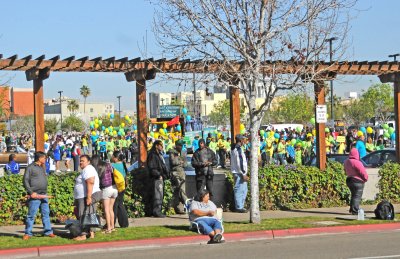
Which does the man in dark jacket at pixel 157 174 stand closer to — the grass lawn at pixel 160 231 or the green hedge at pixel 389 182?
the grass lawn at pixel 160 231

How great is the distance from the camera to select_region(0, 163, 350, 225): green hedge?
14406mm

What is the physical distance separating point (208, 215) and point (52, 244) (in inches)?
116

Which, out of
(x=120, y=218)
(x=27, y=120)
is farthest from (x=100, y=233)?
(x=27, y=120)

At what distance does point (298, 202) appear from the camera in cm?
1720

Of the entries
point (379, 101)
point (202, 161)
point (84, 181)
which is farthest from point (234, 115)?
point (379, 101)

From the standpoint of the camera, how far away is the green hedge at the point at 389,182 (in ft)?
59.0

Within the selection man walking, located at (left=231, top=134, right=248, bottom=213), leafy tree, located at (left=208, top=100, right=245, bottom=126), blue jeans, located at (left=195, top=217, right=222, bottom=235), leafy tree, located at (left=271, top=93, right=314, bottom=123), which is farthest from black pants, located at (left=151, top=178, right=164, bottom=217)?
leafy tree, located at (left=208, top=100, right=245, bottom=126)

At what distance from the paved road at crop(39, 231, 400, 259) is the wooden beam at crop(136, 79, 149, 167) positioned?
16.6ft

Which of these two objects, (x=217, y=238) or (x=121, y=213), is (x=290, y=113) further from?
(x=217, y=238)

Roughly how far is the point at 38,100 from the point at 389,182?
30.2ft

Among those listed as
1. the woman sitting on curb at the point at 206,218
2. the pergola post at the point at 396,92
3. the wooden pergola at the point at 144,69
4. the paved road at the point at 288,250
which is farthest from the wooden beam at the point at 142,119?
the pergola post at the point at 396,92

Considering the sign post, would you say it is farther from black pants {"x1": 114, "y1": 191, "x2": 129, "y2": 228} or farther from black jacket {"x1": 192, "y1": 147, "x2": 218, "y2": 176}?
black pants {"x1": 114, "y1": 191, "x2": 129, "y2": 228}

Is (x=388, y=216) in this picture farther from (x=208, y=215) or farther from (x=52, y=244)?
(x=52, y=244)

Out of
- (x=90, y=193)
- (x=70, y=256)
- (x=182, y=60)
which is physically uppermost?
(x=182, y=60)
